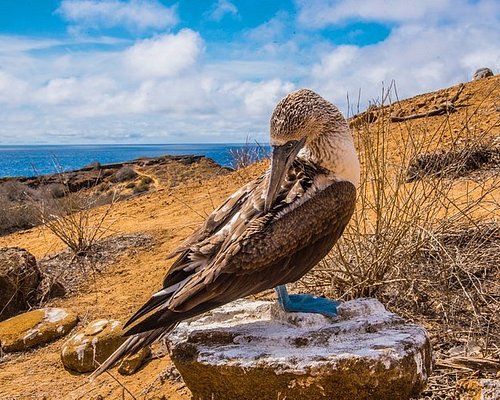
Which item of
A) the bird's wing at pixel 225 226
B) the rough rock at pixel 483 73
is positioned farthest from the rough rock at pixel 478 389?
the rough rock at pixel 483 73

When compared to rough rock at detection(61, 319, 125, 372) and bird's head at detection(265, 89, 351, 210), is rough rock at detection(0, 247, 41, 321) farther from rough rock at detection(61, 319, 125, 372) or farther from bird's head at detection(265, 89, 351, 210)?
bird's head at detection(265, 89, 351, 210)

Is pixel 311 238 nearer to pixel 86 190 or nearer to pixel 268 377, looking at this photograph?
pixel 268 377

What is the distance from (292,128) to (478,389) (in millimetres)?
1726

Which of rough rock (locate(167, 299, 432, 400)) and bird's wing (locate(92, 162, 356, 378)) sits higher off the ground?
bird's wing (locate(92, 162, 356, 378))

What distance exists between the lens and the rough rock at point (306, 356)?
2955 millimetres

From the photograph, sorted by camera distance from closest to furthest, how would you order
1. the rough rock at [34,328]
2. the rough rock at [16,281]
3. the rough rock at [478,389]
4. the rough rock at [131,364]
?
1. the rough rock at [478,389]
2. the rough rock at [131,364]
3. the rough rock at [34,328]
4. the rough rock at [16,281]

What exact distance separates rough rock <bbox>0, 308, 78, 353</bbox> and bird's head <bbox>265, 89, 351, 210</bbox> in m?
3.81

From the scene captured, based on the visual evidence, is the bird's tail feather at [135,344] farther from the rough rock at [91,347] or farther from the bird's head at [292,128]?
the rough rock at [91,347]

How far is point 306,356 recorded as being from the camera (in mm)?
3033

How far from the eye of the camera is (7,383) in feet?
16.9

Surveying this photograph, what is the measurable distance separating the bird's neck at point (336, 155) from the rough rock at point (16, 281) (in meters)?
4.65

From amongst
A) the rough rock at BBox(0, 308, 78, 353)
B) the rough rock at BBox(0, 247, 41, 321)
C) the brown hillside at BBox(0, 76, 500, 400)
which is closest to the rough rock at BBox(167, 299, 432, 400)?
the brown hillside at BBox(0, 76, 500, 400)

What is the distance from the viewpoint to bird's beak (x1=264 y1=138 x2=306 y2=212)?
122 inches

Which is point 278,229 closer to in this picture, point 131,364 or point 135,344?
point 135,344
